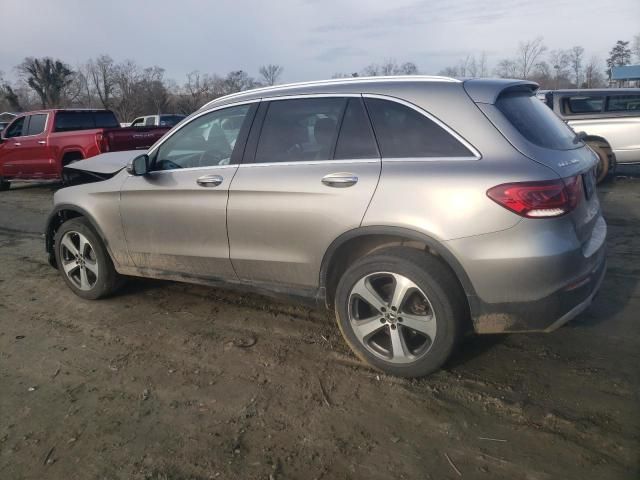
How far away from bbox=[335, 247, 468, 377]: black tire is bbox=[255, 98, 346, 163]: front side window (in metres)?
0.78

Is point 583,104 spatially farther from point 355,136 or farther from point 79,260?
point 79,260

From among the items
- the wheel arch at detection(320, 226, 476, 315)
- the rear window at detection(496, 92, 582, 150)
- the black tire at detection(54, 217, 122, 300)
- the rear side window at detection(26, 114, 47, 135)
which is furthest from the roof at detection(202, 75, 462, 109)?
the rear side window at detection(26, 114, 47, 135)

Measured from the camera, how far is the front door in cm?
371

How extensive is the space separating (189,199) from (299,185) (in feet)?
3.30

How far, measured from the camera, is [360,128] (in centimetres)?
321

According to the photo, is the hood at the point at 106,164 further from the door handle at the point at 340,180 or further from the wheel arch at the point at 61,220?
the door handle at the point at 340,180

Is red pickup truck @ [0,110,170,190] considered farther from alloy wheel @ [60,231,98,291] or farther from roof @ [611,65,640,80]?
roof @ [611,65,640,80]

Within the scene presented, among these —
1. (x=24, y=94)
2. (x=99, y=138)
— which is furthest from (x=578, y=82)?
(x=24, y=94)

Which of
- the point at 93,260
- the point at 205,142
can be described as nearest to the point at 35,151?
the point at 93,260

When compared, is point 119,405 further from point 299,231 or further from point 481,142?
point 481,142

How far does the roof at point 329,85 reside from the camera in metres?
3.16

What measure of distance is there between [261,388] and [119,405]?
→ 0.83 meters

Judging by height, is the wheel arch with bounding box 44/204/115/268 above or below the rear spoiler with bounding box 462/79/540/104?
below

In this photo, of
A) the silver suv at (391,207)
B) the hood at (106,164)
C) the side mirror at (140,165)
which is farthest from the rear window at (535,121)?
the hood at (106,164)
